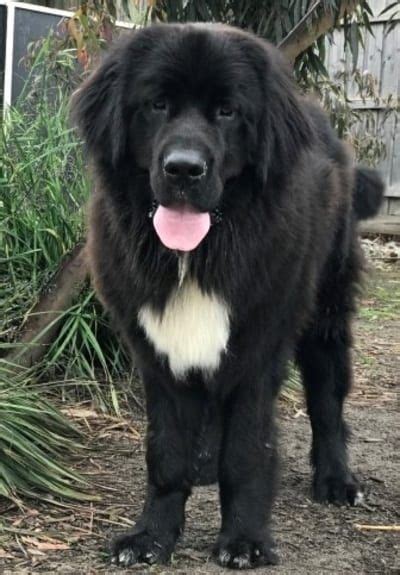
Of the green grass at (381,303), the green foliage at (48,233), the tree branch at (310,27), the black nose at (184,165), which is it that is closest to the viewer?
the black nose at (184,165)

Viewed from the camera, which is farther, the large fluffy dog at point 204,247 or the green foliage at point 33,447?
the green foliage at point 33,447

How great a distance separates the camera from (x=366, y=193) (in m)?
4.32

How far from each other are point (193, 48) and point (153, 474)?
56.2 inches

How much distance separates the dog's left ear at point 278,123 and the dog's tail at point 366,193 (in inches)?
44.6

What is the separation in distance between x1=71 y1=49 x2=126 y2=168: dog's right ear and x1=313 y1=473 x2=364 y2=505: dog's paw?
1652mm

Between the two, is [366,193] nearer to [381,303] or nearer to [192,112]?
[192,112]

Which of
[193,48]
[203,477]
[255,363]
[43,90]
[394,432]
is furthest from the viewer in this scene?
[43,90]

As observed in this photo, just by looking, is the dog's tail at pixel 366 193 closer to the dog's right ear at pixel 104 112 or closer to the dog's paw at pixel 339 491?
the dog's paw at pixel 339 491

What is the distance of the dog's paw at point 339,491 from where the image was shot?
12.5ft

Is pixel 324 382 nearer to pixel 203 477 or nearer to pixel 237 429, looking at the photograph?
pixel 203 477

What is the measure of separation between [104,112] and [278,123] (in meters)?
0.58

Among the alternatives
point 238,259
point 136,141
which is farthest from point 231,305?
point 136,141

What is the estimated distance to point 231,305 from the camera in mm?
3094

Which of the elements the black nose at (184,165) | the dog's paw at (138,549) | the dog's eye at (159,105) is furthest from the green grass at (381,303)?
the black nose at (184,165)
